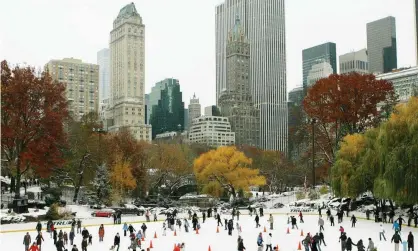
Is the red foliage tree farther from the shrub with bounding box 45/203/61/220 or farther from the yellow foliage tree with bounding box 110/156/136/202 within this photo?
the shrub with bounding box 45/203/61/220

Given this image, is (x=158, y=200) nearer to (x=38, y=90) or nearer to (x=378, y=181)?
(x=38, y=90)

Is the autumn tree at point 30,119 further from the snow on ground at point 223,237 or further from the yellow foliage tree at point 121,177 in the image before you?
the yellow foliage tree at point 121,177

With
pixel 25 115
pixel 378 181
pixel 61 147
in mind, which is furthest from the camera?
pixel 61 147

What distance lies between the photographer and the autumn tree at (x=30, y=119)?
161 ft

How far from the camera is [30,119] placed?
50.0 m

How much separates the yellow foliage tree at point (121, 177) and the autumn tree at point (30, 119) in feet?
36.1

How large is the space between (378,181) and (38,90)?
31640 mm

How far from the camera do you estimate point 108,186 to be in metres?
57.8

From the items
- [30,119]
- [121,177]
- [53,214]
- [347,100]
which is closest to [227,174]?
[121,177]

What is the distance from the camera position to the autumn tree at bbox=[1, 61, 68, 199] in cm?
4909

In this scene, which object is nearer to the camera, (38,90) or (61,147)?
(38,90)

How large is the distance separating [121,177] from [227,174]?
43.5ft

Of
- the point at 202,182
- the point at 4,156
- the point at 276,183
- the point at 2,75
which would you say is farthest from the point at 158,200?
the point at 276,183

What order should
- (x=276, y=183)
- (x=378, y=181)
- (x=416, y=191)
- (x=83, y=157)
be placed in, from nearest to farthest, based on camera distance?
(x=416, y=191) < (x=378, y=181) < (x=83, y=157) < (x=276, y=183)
